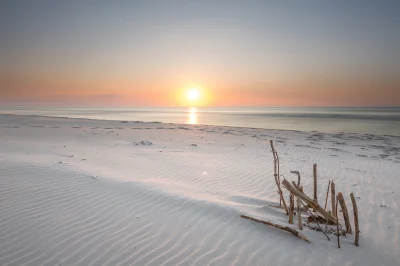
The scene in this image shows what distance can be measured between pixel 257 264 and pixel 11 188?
17.6 ft

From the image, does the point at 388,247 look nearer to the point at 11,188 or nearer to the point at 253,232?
the point at 253,232

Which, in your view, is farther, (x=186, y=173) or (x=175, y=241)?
(x=186, y=173)

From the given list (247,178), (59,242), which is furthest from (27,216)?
(247,178)

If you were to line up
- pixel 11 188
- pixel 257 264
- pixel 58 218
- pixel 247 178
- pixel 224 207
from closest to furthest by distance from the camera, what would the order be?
pixel 257 264, pixel 58 218, pixel 224 207, pixel 11 188, pixel 247 178

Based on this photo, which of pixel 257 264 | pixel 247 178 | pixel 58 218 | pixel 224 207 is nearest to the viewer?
pixel 257 264

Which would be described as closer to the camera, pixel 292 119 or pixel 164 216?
pixel 164 216

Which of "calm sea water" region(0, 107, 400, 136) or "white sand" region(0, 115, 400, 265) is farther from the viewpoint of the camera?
"calm sea water" region(0, 107, 400, 136)

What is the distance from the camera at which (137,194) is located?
5.38 m

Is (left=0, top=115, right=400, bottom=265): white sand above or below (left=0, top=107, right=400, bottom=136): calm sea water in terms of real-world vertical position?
below

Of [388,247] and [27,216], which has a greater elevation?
[27,216]

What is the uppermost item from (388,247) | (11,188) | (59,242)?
(11,188)

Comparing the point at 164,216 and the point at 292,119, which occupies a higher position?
the point at 292,119

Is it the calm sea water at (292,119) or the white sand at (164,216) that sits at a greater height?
the calm sea water at (292,119)

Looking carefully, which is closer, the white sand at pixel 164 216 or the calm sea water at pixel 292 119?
the white sand at pixel 164 216
